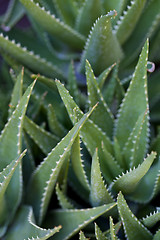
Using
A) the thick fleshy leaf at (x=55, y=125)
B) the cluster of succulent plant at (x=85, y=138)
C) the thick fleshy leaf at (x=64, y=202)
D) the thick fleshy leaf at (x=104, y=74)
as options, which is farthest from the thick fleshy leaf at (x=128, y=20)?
the thick fleshy leaf at (x=64, y=202)

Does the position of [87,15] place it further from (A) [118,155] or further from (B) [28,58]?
(A) [118,155]

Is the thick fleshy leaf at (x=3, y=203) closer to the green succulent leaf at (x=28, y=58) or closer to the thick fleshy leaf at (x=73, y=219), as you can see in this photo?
the thick fleshy leaf at (x=73, y=219)

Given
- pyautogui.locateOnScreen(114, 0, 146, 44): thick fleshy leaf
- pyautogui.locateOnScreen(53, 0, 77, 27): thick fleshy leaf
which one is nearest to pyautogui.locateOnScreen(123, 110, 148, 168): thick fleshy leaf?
pyautogui.locateOnScreen(114, 0, 146, 44): thick fleshy leaf

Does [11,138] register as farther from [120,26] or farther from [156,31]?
[156,31]

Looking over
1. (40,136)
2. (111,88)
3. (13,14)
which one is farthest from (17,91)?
(13,14)

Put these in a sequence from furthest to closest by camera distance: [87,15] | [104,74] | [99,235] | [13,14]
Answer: [13,14], [87,15], [104,74], [99,235]

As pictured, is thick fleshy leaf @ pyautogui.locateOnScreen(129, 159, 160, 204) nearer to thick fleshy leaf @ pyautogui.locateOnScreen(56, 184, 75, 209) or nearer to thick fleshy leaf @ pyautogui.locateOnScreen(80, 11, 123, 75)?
thick fleshy leaf @ pyautogui.locateOnScreen(56, 184, 75, 209)
